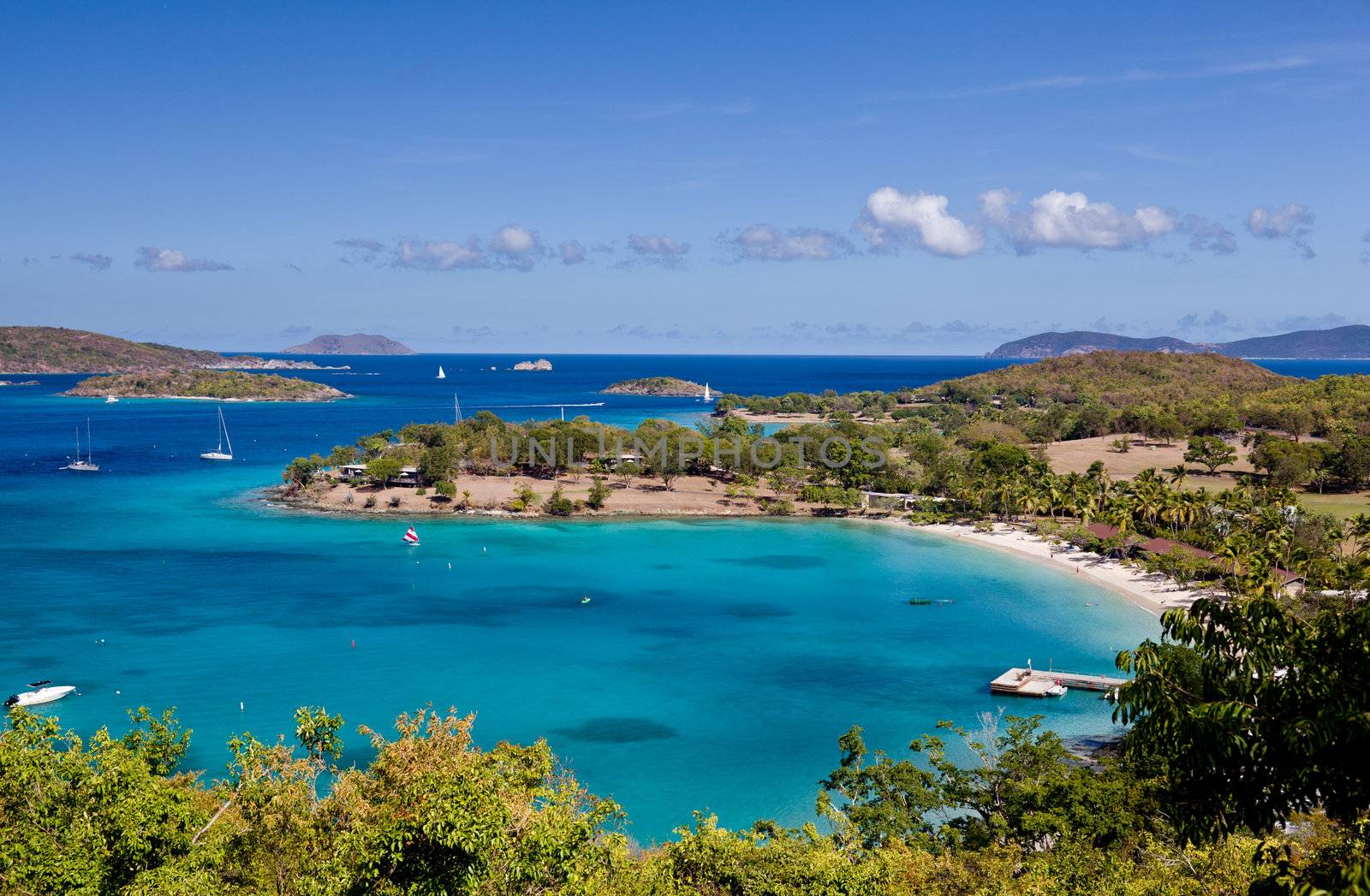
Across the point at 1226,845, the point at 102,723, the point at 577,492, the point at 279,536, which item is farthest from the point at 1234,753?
the point at 577,492

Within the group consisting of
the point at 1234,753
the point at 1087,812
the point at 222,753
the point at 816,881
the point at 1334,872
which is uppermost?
the point at 1234,753

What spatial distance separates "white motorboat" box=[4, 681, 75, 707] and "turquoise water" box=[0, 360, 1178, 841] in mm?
820

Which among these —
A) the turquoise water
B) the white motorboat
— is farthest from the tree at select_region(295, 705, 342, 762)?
the white motorboat

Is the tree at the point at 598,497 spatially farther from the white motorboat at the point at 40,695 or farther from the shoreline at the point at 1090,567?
the white motorboat at the point at 40,695

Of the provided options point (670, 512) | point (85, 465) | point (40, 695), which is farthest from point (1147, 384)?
point (40, 695)

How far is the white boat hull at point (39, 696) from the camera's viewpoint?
3938 cm

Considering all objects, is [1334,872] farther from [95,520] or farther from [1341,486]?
[1341,486]

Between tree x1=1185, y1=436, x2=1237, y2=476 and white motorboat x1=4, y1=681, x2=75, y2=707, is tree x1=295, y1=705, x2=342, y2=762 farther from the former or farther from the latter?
tree x1=1185, y1=436, x2=1237, y2=476

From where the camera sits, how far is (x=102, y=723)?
124 feet

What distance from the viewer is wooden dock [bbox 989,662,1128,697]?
138 ft

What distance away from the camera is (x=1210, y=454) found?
345 ft

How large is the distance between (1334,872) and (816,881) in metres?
10.5

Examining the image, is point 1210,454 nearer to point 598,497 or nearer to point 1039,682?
point 598,497

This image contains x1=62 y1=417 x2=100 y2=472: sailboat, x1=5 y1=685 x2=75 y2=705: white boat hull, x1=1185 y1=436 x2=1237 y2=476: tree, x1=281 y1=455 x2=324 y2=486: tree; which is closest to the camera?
x1=5 y1=685 x2=75 y2=705: white boat hull
